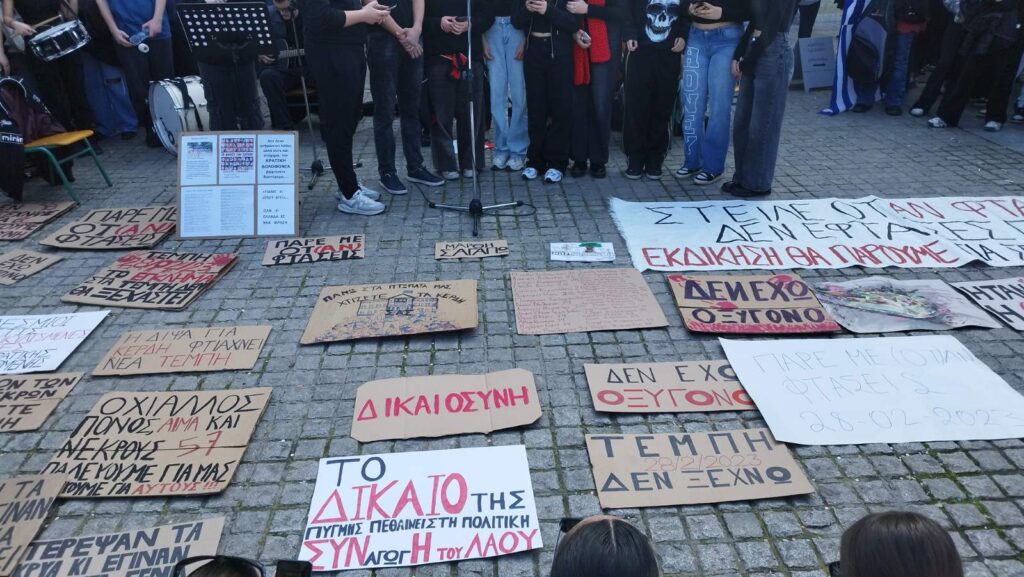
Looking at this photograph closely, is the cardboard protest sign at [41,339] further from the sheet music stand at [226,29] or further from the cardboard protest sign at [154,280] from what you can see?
the sheet music stand at [226,29]

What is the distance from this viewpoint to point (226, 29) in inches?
226

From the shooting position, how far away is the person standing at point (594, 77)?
6.11 m

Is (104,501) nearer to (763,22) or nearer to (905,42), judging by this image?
(763,22)

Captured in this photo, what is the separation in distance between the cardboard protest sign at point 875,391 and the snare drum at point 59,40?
7085 mm

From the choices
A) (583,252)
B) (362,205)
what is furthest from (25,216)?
(583,252)

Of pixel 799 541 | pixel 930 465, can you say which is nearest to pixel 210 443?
pixel 799 541

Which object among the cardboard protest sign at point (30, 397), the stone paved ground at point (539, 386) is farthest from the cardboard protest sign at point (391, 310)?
the cardboard protest sign at point (30, 397)

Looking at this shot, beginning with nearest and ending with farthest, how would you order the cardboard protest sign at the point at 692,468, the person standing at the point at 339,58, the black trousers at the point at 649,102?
the cardboard protest sign at the point at 692,468 → the person standing at the point at 339,58 → the black trousers at the point at 649,102

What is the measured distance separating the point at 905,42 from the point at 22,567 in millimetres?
10057

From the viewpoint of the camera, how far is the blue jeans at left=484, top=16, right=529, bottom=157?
21.0 feet

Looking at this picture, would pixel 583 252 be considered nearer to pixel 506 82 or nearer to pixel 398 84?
Answer: pixel 506 82

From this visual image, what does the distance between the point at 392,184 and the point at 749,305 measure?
3467 millimetres

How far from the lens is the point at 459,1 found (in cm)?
607

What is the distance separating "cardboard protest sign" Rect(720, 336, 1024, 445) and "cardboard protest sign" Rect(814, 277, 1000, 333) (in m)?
0.18
